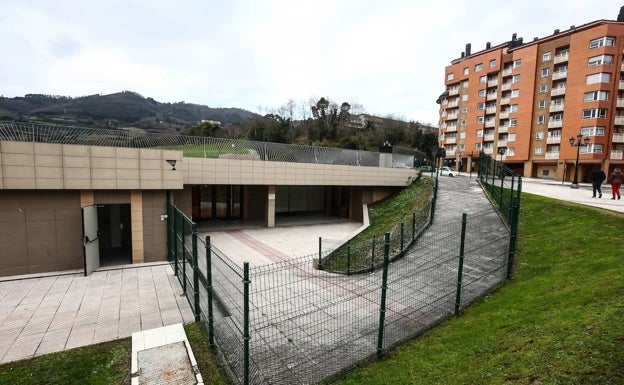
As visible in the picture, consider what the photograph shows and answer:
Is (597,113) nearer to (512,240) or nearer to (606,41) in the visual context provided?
(606,41)

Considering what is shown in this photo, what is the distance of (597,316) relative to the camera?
4.30 m

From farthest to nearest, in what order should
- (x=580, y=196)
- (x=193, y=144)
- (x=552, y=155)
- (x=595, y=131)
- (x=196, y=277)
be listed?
(x=552, y=155) → (x=595, y=131) → (x=580, y=196) → (x=193, y=144) → (x=196, y=277)

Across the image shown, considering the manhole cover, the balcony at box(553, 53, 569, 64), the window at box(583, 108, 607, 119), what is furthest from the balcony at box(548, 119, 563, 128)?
the manhole cover

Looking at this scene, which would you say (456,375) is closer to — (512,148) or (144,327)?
(144,327)

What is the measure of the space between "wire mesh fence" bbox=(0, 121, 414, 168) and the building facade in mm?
25209

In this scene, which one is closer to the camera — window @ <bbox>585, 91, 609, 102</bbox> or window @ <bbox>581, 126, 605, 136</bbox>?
window @ <bbox>585, 91, 609, 102</bbox>

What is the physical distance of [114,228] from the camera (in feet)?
42.8

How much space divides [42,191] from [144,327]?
6.47 meters

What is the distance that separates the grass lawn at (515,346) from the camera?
358 cm

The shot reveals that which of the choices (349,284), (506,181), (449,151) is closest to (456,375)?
(349,284)

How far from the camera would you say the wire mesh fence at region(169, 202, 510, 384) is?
497 cm

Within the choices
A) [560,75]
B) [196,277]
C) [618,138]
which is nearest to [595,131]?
[618,138]

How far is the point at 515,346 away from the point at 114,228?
562 inches

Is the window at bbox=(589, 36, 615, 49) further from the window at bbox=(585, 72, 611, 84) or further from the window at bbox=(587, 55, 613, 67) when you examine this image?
the window at bbox=(585, 72, 611, 84)
